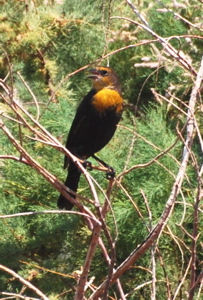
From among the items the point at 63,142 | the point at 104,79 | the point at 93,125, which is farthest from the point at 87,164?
the point at 63,142

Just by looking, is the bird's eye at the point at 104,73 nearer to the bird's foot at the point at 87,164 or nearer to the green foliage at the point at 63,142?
the green foliage at the point at 63,142

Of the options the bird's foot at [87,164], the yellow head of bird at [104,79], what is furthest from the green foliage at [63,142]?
the bird's foot at [87,164]

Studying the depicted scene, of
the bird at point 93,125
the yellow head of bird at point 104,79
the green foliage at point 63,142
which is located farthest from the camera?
the green foliage at point 63,142

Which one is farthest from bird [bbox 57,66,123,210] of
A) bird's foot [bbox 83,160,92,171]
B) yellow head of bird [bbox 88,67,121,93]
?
bird's foot [bbox 83,160,92,171]

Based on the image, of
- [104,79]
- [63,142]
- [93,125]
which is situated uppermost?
[104,79]

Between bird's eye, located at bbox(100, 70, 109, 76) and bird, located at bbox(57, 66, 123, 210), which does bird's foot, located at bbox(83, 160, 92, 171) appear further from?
bird's eye, located at bbox(100, 70, 109, 76)

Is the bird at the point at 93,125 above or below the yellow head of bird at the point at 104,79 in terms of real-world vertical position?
below

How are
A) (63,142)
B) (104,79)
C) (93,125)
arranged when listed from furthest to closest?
(63,142) → (104,79) → (93,125)

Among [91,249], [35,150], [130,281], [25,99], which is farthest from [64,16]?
[91,249]

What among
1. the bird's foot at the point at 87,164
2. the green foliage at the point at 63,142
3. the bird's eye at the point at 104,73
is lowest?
the green foliage at the point at 63,142

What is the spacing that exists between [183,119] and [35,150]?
0.80 meters

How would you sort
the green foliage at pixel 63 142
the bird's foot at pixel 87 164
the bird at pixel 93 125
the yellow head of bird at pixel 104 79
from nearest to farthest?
the bird's foot at pixel 87 164, the bird at pixel 93 125, the yellow head of bird at pixel 104 79, the green foliage at pixel 63 142

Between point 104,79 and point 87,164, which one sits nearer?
point 87,164

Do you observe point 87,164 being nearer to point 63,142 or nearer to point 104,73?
point 104,73
